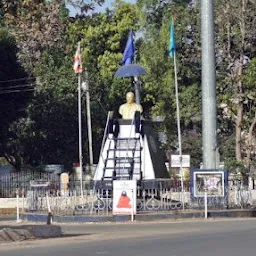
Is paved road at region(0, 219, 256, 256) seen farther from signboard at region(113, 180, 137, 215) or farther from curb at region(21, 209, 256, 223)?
signboard at region(113, 180, 137, 215)

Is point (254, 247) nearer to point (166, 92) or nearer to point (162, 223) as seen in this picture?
point (162, 223)

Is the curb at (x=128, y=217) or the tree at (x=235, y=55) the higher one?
the tree at (x=235, y=55)

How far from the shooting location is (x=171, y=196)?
3234 centimetres

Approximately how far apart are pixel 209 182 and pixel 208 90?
14.2 ft

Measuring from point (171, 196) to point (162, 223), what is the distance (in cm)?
306

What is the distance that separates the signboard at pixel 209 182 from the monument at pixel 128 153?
1.74m

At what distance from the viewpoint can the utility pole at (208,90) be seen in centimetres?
3462

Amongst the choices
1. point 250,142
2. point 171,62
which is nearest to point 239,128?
point 250,142

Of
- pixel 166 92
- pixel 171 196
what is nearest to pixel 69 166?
pixel 166 92

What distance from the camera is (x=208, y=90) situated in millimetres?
34844

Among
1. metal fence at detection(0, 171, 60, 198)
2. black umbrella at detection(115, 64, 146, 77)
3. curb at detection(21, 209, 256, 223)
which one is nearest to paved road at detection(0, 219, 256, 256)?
curb at detection(21, 209, 256, 223)

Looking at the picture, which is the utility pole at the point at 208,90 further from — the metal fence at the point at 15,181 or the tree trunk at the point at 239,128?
the tree trunk at the point at 239,128

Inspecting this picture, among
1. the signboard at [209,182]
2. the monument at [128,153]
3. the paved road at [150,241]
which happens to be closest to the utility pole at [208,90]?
the monument at [128,153]

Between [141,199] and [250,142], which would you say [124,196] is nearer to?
[141,199]
